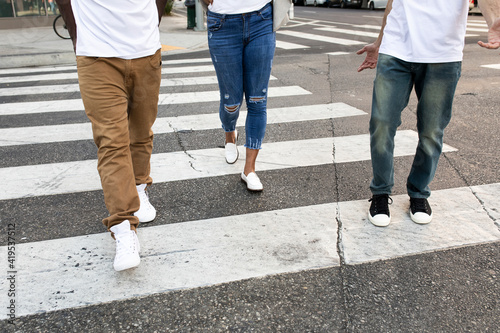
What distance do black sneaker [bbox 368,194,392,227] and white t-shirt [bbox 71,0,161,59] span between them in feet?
5.54

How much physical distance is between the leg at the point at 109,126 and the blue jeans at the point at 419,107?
1.46 metres

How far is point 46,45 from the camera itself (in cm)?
1109

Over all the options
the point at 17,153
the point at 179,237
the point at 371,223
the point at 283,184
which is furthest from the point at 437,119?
the point at 17,153

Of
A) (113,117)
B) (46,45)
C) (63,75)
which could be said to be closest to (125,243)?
(113,117)

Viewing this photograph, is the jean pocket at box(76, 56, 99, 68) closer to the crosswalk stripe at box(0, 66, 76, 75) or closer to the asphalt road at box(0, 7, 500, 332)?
the asphalt road at box(0, 7, 500, 332)

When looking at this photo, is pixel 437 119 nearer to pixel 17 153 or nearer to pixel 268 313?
pixel 268 313

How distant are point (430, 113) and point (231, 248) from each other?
1408 millimetres

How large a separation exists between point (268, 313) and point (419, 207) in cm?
135

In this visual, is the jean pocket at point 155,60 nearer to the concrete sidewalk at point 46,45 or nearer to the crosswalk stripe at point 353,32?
the concrete sidewalk at point 46,45

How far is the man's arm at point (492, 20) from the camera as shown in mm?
2314

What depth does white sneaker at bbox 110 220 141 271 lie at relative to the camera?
233 centimetres

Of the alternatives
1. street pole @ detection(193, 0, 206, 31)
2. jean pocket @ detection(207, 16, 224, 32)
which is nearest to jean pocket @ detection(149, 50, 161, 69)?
jean pocket @ detection(207, 16, 224, 32)

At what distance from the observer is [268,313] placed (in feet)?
6.69

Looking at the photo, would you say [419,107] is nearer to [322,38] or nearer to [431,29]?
[431,29]
